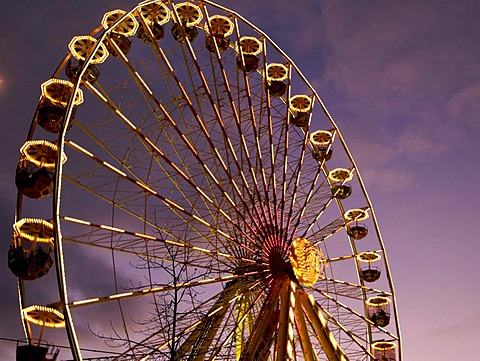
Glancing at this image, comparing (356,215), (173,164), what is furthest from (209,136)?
(356,215)

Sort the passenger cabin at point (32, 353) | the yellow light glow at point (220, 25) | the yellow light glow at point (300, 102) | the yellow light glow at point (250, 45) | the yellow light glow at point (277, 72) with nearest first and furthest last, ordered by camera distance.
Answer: the passenger cabin at point (32, 353), the yellow light glow at point (220, 25), the yellow light glow at point (250, 45), the yellow light glow at point (277, 72), the yellow light glow at point (300, 102)

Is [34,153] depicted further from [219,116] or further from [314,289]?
[314,289]

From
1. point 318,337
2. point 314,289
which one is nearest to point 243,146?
point 314,289

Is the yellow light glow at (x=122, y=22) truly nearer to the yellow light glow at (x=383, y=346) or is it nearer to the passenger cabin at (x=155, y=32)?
the passenger cabin at (x=155, y=32)

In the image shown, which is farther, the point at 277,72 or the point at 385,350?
the point at 277,72

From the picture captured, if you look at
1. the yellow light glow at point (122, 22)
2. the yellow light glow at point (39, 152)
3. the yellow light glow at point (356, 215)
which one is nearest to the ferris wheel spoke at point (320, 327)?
the yellow light glow at point (356, 215)

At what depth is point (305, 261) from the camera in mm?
18391

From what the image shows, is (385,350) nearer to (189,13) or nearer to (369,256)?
(369,256)

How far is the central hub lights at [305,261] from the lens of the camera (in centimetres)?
1823

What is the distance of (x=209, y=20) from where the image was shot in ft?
68.4

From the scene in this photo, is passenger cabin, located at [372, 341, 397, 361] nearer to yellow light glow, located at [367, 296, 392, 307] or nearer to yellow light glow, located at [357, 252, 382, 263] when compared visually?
yellow light glow, located at [367, 296, 392, 307]

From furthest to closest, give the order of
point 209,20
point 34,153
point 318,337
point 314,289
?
point 209,20 < point 314,289 < point 318,337 < point 34,153

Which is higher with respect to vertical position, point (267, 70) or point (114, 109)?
point (267, 70)

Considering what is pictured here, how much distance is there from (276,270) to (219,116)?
4.75m
